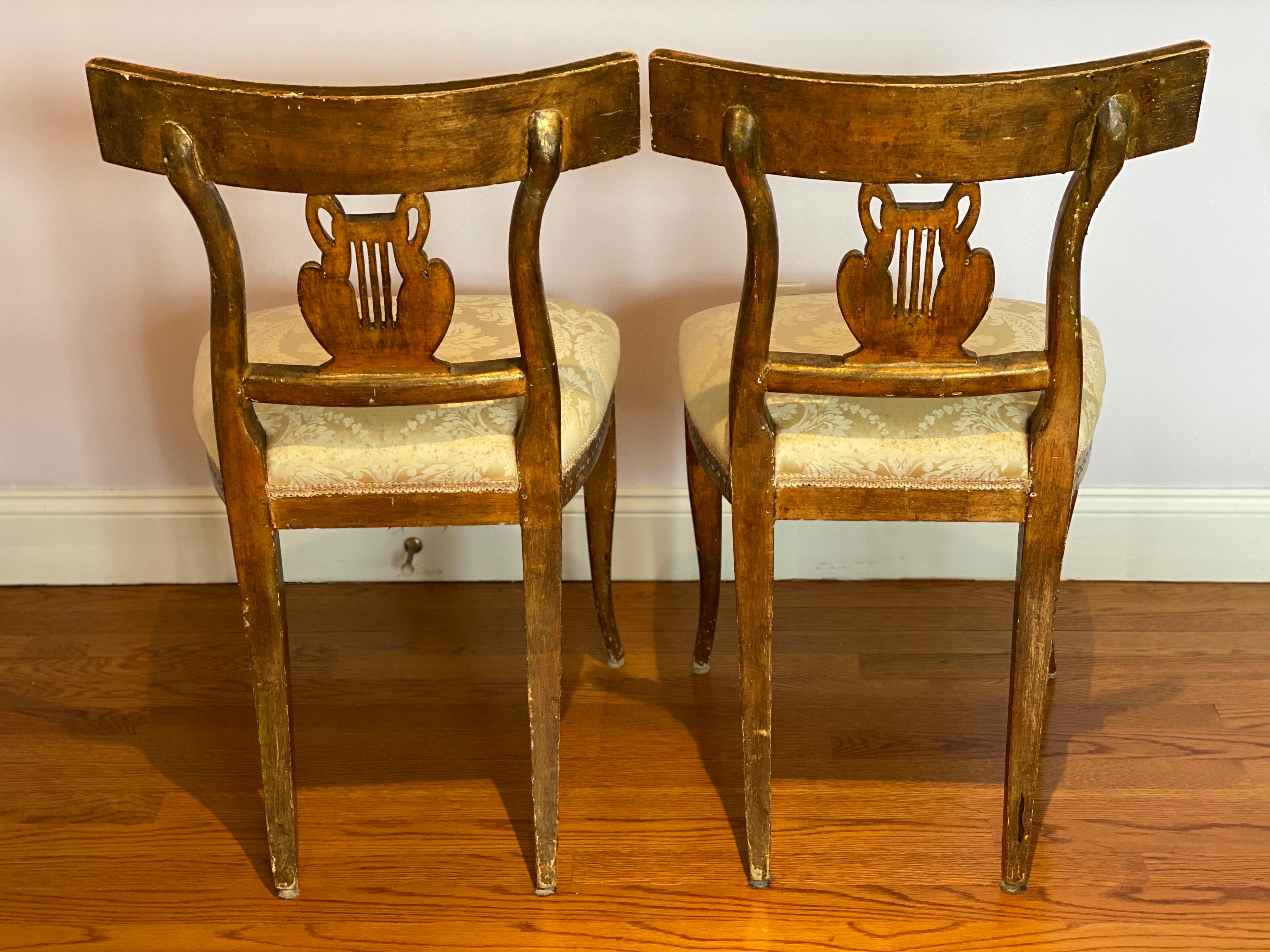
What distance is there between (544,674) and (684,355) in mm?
442

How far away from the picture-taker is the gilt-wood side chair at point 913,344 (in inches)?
46.8

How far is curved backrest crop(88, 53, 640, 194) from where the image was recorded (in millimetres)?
1190

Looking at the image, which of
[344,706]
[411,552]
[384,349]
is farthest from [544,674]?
[411,552]

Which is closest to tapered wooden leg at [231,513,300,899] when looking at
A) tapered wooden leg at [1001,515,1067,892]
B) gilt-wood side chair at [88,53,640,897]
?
gilt-wood side chair at [88,53,640,897]

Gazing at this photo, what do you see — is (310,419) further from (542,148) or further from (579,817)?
(579,817)

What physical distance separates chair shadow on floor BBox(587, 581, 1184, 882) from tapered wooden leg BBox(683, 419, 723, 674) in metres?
0.05

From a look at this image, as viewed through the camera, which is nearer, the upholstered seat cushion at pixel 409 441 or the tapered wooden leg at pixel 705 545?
the upholstered seat cushion at pixel 409 441

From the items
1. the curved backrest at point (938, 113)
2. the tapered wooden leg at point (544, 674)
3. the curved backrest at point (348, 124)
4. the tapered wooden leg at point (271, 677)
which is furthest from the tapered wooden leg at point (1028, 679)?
the tapered wooden leg at point (271, 677)

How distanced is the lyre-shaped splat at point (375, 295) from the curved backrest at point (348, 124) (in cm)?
4

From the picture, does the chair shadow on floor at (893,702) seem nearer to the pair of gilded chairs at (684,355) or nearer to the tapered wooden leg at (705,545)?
A: the tapered wooden leg at (705,545)

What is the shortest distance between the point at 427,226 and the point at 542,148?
13 cm

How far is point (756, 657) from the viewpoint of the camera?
1.51 meters

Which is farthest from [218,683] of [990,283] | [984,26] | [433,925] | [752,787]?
[984,26]

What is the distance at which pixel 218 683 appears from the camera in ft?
6.57
